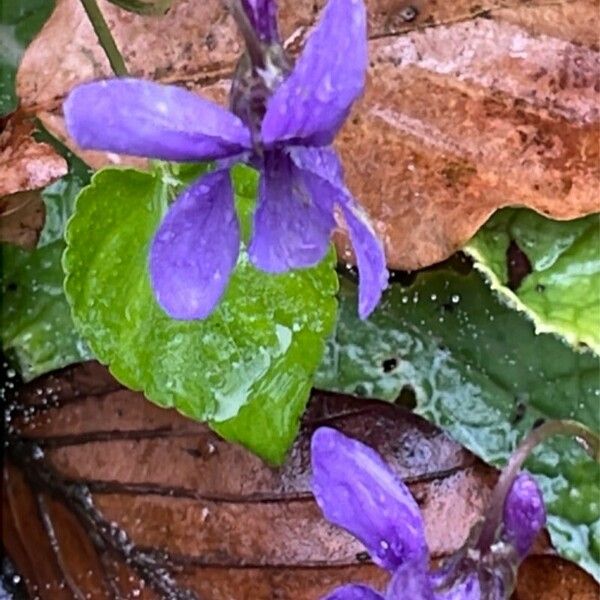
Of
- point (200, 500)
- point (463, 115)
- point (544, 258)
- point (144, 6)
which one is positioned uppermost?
point (144, 6)

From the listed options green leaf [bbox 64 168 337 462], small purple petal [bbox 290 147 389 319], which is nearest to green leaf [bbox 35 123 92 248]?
green leaf [bbox 64 168 337 462]

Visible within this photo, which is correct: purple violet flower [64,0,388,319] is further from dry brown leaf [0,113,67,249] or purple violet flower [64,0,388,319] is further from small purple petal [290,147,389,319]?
dry brown leaf [0,113,67,249]

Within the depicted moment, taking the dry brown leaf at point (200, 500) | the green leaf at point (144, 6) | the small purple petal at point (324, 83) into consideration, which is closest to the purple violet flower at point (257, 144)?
the small purple petal at point (324, 83)

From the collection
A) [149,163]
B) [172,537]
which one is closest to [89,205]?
[149,163]

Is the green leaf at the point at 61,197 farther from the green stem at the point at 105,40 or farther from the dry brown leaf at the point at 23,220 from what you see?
the green stem at the point at 105,40

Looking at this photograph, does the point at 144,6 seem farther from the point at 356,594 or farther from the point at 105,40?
the point at 356,594

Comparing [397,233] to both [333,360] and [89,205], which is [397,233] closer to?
[333,360]

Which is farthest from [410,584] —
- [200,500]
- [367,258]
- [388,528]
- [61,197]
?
[61,197]
